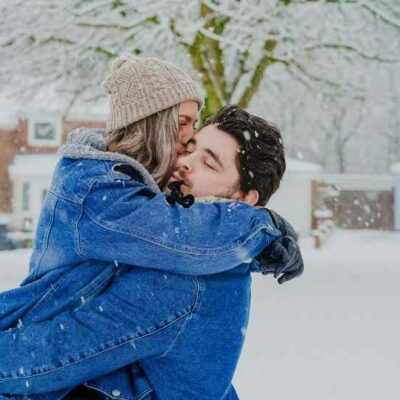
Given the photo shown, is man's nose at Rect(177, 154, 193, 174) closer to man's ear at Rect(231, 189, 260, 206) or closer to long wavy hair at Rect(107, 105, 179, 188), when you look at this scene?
long wavy hair at Rect(107, 105, 179, 188)

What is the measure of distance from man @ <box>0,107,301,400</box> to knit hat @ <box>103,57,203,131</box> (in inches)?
15.8

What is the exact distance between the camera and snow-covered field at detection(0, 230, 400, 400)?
20.8ft

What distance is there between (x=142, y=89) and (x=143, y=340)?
69 cm

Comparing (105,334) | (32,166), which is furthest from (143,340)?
(32,166)

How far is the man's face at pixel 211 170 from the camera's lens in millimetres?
1866

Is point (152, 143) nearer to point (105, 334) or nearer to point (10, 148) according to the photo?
point (105, 334)

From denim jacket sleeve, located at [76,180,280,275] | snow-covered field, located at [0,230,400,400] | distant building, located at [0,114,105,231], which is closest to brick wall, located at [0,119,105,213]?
distant building, located at [0,114,105,231]

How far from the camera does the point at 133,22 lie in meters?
10.9

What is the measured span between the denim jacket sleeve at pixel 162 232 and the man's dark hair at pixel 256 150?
0.82 ft

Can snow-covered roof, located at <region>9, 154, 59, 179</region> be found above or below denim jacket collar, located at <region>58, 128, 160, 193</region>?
below

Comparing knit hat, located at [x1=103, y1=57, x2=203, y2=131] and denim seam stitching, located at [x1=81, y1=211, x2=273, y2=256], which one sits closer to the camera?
denim seam stitching, located at [x1=81, y1=211, x2=273, y2=256]

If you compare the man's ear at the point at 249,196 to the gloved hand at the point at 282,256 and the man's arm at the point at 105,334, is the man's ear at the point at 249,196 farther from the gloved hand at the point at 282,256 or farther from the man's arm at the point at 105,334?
the man's arm at the point at 105,334

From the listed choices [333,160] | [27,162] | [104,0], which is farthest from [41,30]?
[333,160]

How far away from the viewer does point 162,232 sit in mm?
1590
